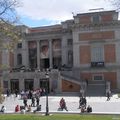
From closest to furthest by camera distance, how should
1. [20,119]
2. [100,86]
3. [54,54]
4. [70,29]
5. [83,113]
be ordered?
[20,119] < [83,113] < [100,86] < [70,29] < [54,54]

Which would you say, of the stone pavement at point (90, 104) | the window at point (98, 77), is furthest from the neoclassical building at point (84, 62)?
the stone pavement at point (90, 104)

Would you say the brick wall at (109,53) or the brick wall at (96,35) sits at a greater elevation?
the brick wall at (96,35)

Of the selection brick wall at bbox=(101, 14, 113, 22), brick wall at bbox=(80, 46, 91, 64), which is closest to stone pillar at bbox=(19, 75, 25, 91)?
brick wall at bbox=(80, 46, 91, 64)

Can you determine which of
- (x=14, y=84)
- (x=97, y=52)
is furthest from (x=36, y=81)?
(x=97, y=52)

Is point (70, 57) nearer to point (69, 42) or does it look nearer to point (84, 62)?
point (69, 42)

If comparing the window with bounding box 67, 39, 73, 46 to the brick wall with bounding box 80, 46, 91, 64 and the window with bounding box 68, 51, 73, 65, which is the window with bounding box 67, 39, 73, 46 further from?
the brick wall with bounding box 80, 46, 91, 64

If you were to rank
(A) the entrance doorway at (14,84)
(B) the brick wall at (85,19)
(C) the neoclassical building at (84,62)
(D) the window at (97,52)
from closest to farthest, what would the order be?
(C) the neoclassical building at (84,62)
(D) the window at (97,52)
(B) the brick wall at (85,19)
(A) the entrance doorway at (14,84)

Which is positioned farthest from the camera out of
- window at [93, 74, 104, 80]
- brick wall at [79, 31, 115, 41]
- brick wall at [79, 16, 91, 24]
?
brick wall at [79, 16, 91, 24]

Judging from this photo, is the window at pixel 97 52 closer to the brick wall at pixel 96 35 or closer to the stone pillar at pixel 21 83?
the brick wall at pixel 96 35

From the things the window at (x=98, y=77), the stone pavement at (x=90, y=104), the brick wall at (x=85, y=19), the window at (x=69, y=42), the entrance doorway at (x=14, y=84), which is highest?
the brick wall at (x=85, y=19)

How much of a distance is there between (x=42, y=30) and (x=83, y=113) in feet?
132

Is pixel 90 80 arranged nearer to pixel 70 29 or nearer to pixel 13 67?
pixel 70 29

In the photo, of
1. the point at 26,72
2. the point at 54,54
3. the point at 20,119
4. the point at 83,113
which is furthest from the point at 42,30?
the point at 20,119

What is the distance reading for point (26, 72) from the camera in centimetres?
6931
